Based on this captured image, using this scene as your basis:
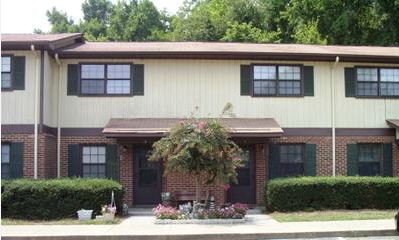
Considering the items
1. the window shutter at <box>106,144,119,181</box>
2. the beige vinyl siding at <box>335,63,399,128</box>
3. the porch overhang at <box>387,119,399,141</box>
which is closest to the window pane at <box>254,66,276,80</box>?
the beige vinyl siding at <box>335,63,399,128</box>

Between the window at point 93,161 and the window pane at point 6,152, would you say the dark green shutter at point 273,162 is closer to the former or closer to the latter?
the window at point 93,161

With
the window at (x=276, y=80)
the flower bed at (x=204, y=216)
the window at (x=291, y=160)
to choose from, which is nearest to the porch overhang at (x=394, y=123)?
the window at (x=291, y=160)

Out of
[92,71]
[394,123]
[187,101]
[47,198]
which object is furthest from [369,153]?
[47,198]

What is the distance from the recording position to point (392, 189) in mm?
17406

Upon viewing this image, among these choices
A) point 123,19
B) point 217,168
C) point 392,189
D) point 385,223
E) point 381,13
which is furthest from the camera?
point 123,19

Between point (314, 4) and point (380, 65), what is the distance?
19.5 meters

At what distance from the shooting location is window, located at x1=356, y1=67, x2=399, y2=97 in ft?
65.5

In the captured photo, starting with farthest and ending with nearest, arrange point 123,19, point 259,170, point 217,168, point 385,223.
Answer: point 123,19
point 259,170
point 217,168
point 385,223

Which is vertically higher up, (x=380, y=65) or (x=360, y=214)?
(x=380, y=65)

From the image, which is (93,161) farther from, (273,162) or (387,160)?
(387,160)

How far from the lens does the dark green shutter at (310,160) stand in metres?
19.4

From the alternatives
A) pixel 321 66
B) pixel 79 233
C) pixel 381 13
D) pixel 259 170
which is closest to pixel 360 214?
pixel 259 170

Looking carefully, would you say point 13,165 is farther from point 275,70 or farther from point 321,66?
point 321,66

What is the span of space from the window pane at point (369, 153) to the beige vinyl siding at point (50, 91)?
34.5ft
